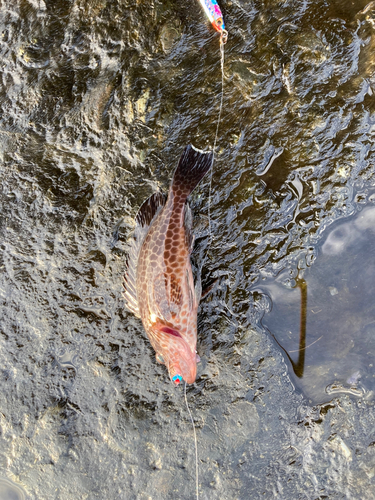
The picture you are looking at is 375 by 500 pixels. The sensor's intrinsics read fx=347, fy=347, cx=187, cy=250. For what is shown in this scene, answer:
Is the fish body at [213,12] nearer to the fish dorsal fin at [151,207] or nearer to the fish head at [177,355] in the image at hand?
the fish dorsal fin at [151,207]

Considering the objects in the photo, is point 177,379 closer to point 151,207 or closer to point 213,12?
point 151,207

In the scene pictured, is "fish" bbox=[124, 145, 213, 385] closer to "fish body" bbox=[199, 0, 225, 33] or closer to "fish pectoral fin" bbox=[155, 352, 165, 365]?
"fish pectoral fin" bbox=[155, 352, 165, 365]

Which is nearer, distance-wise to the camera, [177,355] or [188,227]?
[177,355]

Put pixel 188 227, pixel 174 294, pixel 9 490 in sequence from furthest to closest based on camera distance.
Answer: pixel 9 490
pixel 188 227
pixel 174 294

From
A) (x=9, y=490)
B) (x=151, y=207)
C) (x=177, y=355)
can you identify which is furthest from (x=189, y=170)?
(x=9, y=490)

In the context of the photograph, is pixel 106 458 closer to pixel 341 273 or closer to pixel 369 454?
pixel 369 454

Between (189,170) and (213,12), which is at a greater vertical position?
(213,12)

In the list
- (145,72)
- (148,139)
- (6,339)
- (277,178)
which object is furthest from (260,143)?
(6,339)

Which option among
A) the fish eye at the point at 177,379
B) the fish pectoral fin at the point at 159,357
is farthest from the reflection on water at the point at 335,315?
the fish pectoral fin at the point at 159,357
